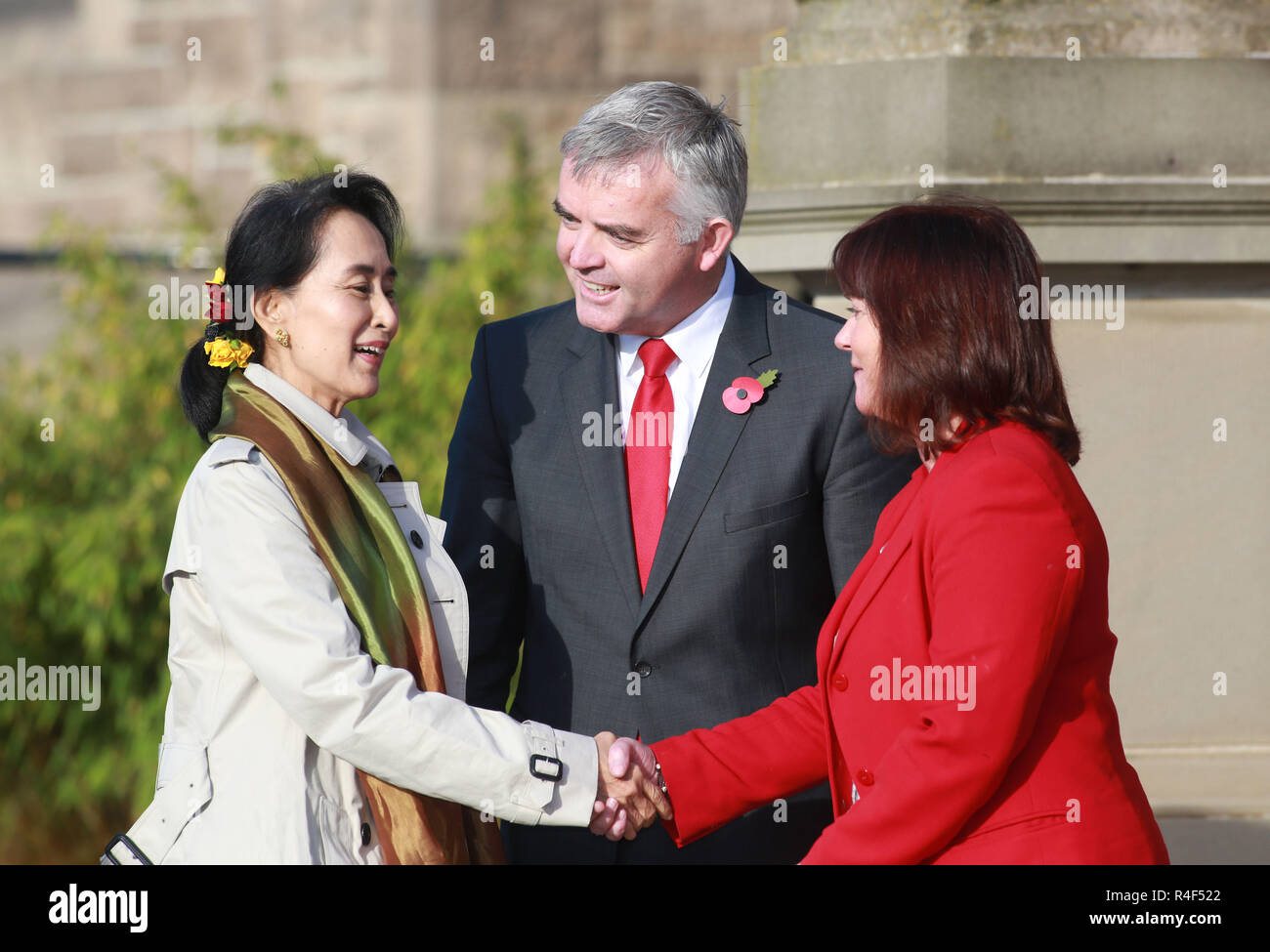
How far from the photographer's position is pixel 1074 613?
86.3 inches

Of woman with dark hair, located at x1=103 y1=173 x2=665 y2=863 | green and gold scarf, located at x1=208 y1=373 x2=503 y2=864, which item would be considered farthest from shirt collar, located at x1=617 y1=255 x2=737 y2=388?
green and gold scarf, located at x1=208 y1=373 x2=503 y2=864

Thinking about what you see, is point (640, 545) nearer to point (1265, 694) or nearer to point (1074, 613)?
point (1074, 613)

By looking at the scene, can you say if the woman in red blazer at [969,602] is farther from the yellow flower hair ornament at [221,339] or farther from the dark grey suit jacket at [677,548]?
the yellow flower hair ornament at [221,339]

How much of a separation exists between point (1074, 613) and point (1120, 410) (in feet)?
4.31

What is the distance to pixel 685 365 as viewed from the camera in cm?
293

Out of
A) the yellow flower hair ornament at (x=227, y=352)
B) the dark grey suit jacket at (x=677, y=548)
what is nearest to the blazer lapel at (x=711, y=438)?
the dark grey suit jacket at (x=677, y=548)

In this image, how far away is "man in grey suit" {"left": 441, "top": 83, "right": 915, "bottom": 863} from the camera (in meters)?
2.78

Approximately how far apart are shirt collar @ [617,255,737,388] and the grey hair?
6.5 inches

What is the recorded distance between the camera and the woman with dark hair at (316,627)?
2283 mm

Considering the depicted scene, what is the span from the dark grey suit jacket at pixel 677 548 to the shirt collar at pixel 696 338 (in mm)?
31

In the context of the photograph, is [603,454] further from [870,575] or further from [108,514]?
[108,514]

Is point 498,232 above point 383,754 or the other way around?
above

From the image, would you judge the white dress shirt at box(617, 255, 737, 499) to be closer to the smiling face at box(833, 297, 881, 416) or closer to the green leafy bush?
the smiling face at box(833, 297, 881, 416)
